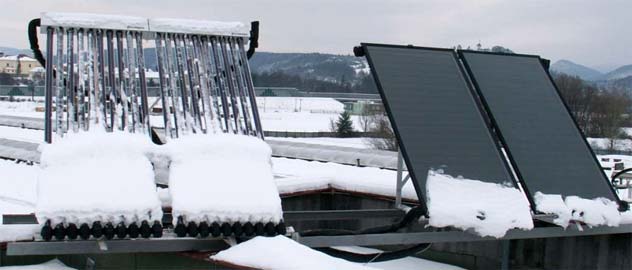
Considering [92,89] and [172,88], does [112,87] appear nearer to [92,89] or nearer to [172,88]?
[92,89]

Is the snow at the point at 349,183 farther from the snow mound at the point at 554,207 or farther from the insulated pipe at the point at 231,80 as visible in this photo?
the insulated pipe at the point at 231,80

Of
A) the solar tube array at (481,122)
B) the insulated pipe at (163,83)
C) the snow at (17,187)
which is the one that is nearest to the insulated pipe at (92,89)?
the insulated pipe at (163,83)

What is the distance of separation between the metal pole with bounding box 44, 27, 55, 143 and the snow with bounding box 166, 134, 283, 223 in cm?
79

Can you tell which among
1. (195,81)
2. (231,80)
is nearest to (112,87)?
(195,81)

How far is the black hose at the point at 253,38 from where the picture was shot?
5887mm

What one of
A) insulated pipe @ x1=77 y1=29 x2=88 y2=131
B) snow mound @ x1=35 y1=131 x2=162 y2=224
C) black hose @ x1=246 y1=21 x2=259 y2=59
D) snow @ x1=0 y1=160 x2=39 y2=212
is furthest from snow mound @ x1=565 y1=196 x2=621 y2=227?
snow @ x1=0 y1=160 x2=39 y2=212

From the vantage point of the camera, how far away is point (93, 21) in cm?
548

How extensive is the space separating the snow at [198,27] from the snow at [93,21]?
0.39 ft

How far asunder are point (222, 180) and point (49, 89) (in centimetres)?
142

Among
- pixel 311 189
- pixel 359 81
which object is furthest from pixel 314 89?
pixel 311 189

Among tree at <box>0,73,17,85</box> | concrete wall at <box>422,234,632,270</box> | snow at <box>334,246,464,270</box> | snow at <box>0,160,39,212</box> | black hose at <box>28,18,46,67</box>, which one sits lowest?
snow at <box>334,246,464,270</box>

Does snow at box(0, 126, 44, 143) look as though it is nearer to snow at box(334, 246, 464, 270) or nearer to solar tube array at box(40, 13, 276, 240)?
snow at box(334, 246, 464, 270)

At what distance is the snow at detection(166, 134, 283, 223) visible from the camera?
4461 mm

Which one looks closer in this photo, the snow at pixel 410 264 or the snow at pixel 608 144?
the snow at pixel 410 264
